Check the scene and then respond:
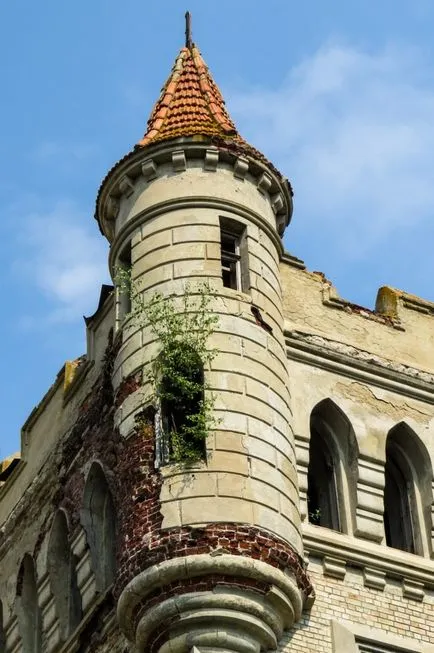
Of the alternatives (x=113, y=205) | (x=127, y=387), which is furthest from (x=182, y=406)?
(x=113, y=205)

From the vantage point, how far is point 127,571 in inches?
902

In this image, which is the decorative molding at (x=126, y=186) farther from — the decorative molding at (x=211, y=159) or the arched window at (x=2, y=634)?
the arched window at (x=2, y=634)

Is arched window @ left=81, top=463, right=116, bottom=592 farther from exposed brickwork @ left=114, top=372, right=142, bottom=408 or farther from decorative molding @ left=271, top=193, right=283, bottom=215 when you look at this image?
decorative molding @ left=271, top=193, right=283, bottom=215

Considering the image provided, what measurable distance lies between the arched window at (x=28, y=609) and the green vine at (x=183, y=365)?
15.5 feet

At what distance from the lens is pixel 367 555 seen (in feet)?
80.9

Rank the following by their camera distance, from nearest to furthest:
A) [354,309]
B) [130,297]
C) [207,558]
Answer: [207,558] < [130,297] < [354,309]

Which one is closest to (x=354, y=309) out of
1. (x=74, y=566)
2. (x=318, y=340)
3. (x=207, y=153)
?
(x=318, y=340)

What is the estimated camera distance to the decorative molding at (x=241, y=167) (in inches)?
1045

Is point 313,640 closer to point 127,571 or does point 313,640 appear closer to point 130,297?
point 127,571

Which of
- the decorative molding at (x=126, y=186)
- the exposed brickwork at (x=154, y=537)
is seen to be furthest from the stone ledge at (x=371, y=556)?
the decorative molding at (x=126, y=186)

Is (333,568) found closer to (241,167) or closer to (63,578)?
(63,578)

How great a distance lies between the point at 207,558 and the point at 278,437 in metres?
2.29

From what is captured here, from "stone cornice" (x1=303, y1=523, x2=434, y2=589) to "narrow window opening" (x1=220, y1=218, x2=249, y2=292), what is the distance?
11.0ft

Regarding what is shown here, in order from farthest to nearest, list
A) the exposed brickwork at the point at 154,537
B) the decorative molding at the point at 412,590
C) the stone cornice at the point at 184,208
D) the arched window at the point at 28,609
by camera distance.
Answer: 1. the arched window at the point at 28,609
2. the stone cornice at the point at 184,208
3. the decorative molding at the point at 412,590
4. the exposed brickwork at the point at 154,537
